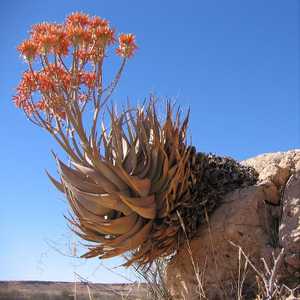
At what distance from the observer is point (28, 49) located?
6.56 m

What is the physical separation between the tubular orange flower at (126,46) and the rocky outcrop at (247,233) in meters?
2.22

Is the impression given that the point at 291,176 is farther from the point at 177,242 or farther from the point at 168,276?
the point at 168,276

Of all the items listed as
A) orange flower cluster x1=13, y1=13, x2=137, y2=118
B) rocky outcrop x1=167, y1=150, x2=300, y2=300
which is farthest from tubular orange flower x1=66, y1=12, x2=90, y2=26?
rocky outcrop x1=167, y1=150, x2=300, y2=300

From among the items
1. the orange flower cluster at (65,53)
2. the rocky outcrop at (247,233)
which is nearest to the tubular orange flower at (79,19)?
the orange flower cluster at (65,53)

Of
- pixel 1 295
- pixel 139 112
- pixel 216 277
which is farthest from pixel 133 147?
pixel 1 295

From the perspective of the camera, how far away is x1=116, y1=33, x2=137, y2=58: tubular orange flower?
6.62 meters

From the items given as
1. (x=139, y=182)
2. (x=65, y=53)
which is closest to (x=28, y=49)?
(x=65, y=53)

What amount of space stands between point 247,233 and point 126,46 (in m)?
2.81

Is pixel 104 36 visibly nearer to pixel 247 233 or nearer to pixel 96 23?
pixel 96 23

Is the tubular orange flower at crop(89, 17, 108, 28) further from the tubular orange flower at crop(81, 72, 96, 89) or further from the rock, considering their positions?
the rock

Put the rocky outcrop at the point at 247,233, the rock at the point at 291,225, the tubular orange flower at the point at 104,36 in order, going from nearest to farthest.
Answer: the rock at the point at 291,225, the rocky outcrop at the point at 247,233, the tubular orange flower at the point at 104,36

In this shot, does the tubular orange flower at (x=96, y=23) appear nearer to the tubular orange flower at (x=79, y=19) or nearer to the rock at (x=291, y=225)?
the tubular orange flower at (x=79, y=19)

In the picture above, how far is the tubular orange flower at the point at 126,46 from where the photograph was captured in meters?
6.62

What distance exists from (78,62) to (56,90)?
1.56 feet
